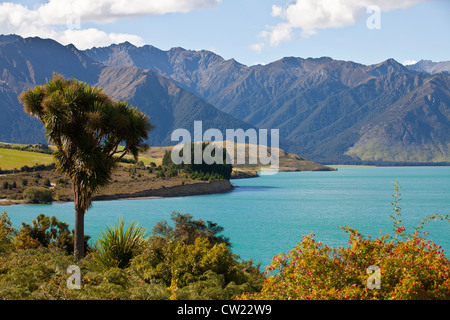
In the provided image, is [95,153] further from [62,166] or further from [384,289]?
[384,289]

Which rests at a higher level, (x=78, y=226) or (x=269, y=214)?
(x=78, y=226)

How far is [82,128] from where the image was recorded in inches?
809

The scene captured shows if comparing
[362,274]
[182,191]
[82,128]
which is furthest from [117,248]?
[182,191]

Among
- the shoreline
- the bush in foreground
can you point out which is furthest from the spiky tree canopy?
the shoreline

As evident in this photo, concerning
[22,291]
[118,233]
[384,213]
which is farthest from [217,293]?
[384,213]

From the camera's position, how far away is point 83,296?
32.4 ft

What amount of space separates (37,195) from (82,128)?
8039 cm

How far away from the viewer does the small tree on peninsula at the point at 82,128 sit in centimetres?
Result: 1994

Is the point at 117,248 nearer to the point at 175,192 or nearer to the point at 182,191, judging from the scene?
the point at 175,192

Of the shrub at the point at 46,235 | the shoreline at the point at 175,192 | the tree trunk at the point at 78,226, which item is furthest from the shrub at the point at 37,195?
the tree trunk at the point at 78,226

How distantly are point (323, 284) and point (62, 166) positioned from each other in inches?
574

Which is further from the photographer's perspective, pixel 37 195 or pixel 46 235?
pixel 37 195

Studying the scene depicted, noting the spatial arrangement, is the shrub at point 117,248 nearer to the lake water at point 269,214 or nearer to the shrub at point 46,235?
the shrub at point 46,235

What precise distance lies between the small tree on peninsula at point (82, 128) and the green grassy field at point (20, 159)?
10378cm
